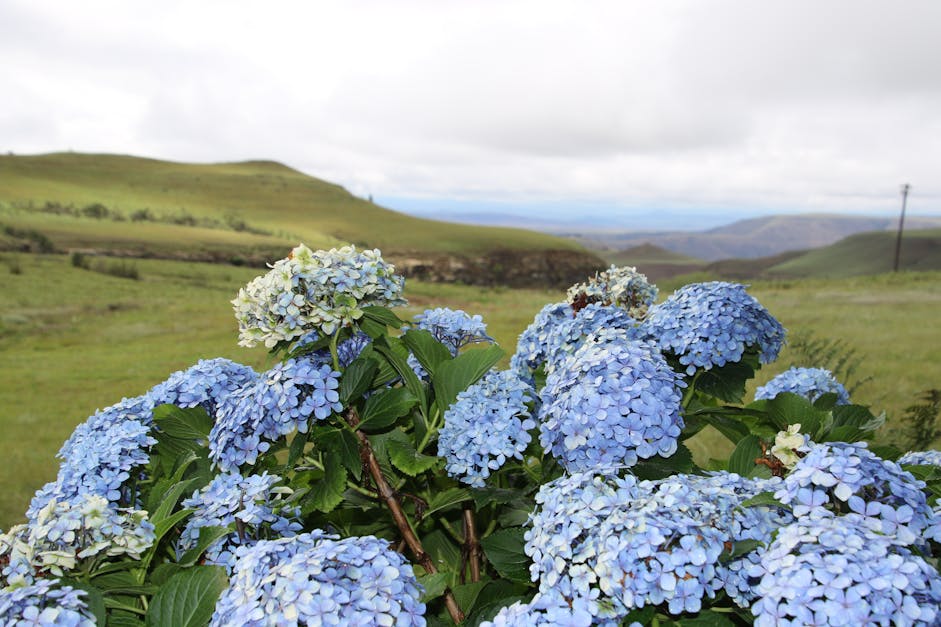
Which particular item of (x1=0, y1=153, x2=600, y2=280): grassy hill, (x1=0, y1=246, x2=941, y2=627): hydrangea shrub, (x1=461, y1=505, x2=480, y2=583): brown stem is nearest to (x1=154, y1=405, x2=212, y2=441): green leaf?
(x1=0, y1=246, x2=941, y2=627): hydrangea shrub

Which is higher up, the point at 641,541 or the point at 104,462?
the point at 641,541

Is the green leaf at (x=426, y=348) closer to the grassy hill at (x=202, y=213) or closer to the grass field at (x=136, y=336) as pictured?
the grass field at (x=136, y=336)

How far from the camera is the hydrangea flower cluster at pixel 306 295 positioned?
2152 mm

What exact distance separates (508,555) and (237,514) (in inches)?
32.5

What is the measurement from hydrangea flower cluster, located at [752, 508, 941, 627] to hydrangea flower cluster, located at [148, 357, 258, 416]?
1.95 meters

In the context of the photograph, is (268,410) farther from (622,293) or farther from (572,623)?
(622,293)

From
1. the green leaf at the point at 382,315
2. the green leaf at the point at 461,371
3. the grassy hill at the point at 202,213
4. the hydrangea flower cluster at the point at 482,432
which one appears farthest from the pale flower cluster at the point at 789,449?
the grassy hill at the point at 202,213

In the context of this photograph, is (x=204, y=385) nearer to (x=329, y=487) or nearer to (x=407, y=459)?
(x=329, y=487)

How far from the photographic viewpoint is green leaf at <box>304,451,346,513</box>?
79.2 inches

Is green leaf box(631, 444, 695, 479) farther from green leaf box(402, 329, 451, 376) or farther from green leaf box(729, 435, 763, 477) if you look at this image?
green leaf box(402, 329, 451, 376)

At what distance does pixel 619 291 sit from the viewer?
3182 mm

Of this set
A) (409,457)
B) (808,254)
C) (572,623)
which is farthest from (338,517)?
(808,254)

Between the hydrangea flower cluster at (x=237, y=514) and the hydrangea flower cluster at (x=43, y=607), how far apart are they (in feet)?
1.26

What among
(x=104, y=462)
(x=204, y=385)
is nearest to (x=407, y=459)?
(x=204, y=385)
